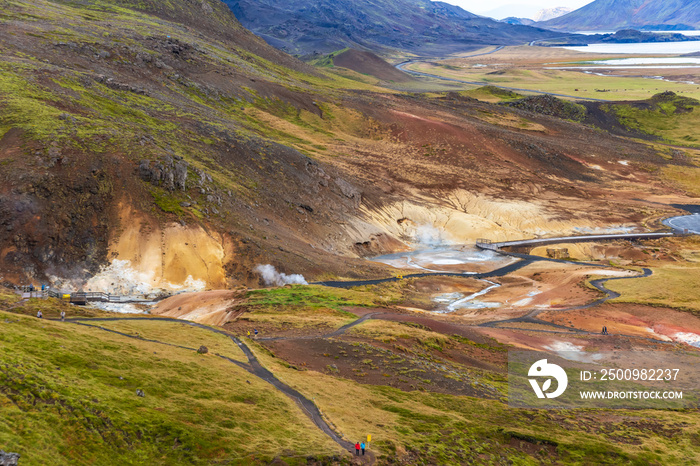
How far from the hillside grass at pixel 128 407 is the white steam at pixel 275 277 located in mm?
30550

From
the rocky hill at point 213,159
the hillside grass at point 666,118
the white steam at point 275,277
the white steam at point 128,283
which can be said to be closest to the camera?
the white steam at point 128,283

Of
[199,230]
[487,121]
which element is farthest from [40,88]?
[487,121]

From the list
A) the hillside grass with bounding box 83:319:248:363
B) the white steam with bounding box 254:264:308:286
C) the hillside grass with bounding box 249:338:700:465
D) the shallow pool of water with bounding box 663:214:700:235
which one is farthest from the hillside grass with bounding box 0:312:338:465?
the shallow pool of water with bounding box 663:214:700:235

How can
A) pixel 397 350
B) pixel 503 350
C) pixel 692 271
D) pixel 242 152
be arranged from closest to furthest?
pixel 397 350, pixel 503 350, pixel 692 271, pixel 242 152

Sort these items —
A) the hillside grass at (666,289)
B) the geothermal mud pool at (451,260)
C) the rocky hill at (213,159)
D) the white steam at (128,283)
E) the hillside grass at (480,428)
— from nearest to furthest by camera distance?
1. the hillside grass at (480,428)
2. the white steam at (128,283)
3. the hillside grass at (666,289)
4. the rocky hill at (213,159)
5. the geothermal mud pool at (451,260)

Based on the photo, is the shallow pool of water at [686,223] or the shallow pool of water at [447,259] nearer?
the shallow pool of water at [447,259]

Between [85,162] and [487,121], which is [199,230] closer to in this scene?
[85,162]

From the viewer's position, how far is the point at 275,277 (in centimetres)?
6316

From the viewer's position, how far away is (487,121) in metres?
143

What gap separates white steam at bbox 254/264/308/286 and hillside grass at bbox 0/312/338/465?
100 feet

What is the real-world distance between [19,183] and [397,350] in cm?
4412

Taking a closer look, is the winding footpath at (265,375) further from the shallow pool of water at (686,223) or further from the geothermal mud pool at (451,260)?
the shallow pool of water at (686,223)

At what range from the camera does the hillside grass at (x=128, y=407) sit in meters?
21.0

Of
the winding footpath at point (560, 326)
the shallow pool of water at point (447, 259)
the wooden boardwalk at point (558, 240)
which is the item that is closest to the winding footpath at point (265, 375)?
the winding footpath at point (560, 326)
